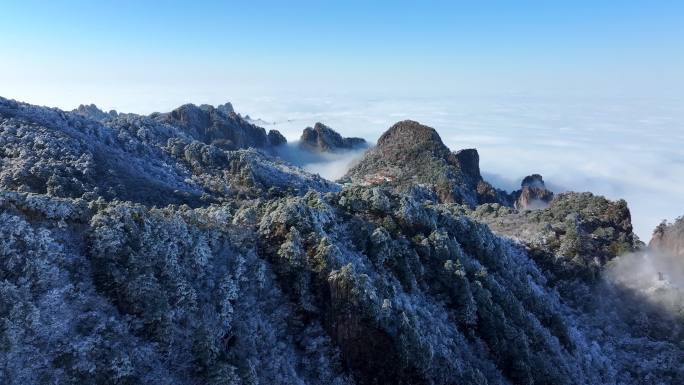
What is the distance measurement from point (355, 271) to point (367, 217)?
18.2 feet

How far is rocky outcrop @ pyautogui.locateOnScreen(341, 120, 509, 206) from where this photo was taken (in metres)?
67.2

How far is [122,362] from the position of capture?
1108 centimetres

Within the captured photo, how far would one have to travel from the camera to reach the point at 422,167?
7300 cm

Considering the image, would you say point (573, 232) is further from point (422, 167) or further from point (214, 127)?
point (214, 127)

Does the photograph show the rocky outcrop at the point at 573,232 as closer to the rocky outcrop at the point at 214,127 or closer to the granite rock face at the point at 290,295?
the granite rock face at the point at 290,295

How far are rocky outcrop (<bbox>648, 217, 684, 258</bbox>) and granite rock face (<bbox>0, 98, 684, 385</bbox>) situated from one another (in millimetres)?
4016

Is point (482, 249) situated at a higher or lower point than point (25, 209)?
lower

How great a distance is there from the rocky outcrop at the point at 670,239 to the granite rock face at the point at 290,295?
4016mm

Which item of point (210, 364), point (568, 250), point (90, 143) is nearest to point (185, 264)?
→ point (210, 364)

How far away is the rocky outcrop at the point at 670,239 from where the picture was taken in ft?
107

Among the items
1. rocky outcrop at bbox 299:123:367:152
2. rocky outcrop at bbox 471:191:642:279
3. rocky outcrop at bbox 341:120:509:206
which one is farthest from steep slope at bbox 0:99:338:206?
rocky outcrop at bbox 299:123:367:152

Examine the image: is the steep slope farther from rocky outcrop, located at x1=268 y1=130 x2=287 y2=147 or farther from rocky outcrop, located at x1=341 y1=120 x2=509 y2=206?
rocky outcrop, located at x1=268 y1=130 x2=287 y2=147

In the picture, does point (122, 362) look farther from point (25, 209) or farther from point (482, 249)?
point (482, 249)

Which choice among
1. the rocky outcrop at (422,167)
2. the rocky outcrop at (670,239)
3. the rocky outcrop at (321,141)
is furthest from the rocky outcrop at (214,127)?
the rocky outcrop at (670,239)
